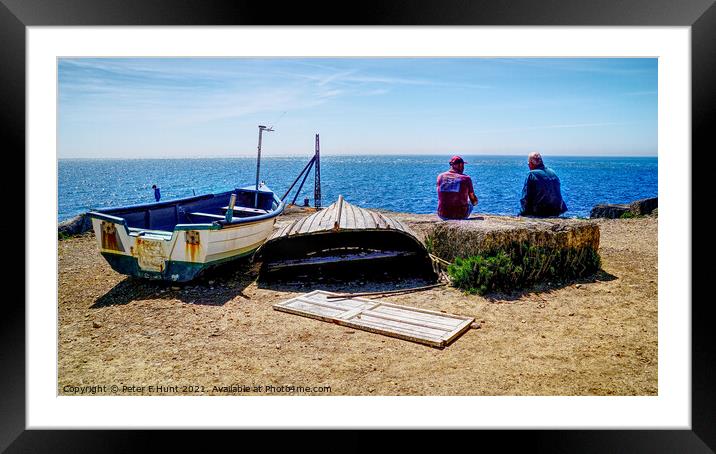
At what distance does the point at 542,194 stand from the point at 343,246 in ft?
10.8

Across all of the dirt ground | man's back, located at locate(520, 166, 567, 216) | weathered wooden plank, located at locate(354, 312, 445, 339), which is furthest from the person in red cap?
weathered wooden plank, located at locate(354, 312, 445, 339)

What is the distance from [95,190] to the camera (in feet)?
22.0

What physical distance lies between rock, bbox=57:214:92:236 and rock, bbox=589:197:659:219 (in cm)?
1046

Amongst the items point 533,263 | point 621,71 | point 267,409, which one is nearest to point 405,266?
point 533,263

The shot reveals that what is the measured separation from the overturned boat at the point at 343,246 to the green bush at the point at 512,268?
725 mm

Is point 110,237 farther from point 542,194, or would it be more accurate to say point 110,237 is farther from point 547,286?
point 542,194

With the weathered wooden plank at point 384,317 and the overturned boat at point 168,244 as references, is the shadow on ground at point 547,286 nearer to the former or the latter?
the weathered wooden plank at point 384,317

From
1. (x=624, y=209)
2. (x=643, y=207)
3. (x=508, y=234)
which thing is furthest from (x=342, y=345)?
(x=624, y=209)

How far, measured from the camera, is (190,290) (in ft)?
21.1

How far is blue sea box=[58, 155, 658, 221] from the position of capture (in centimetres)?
627
